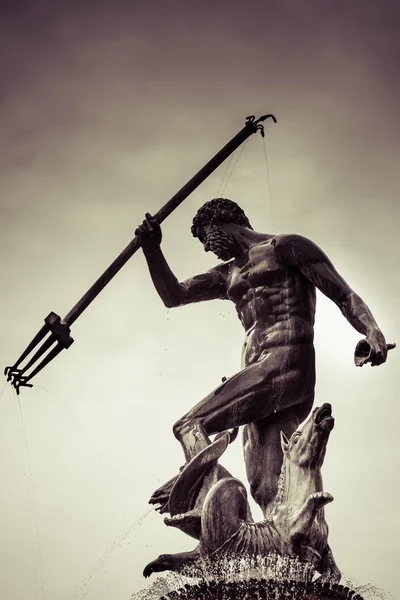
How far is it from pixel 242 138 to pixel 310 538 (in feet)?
13.9

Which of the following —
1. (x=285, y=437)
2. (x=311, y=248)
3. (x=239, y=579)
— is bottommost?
(x=239, y=579)

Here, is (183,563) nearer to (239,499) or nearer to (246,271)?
(239,499)

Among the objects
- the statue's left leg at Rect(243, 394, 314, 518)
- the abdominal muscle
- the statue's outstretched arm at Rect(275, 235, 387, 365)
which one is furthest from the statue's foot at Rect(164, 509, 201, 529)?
the statue's outstretched arm at Rect(275, 235, 387, 365)

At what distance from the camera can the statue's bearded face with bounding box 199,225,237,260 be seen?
12156 millimetres

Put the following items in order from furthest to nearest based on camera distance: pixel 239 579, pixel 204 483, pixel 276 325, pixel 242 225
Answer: pixel 242 225
pixel 276 325
pixel 204 483
pixel 239 579

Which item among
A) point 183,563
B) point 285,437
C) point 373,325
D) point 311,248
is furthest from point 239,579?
point 311,248

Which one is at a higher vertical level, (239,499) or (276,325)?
(276,325)

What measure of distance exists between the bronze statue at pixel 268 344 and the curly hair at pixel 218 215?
0.45ft

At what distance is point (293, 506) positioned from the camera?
1026 centimetres

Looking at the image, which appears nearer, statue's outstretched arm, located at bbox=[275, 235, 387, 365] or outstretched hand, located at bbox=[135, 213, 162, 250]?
statue's outstretched arm, located at bbox=[275, 235, 387, 365]

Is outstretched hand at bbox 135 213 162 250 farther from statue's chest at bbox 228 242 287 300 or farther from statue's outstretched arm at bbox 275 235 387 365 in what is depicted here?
statue's outstretched arm at bbox 275 235 387 365

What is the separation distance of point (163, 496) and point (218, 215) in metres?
2.88

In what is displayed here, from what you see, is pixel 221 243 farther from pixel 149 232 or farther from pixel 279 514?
pixel 279 514

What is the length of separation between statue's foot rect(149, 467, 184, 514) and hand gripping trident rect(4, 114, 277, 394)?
1786 mm
